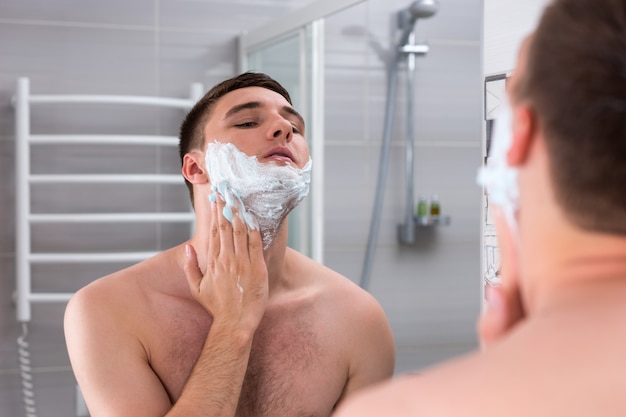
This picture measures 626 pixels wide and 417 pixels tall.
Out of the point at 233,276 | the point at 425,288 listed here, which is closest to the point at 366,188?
the point at 425,288

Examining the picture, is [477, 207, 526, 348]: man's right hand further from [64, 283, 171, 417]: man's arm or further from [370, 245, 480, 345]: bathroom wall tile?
[370, 245, 480, 345]: bathroom wall tile

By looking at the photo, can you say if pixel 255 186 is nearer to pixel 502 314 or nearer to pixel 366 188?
pixel 502 314

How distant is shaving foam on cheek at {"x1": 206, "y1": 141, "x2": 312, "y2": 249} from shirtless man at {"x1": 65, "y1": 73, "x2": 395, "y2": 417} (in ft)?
0.04

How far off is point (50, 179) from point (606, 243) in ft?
6.02

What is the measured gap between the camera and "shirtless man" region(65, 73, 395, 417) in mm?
1174

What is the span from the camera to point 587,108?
426mm

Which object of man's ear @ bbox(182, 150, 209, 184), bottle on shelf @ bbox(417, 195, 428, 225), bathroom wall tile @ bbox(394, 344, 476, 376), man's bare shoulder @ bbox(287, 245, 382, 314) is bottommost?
bathroom wall tile @ bbox(394, 344, 476, 376)

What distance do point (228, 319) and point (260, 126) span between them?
334 millimetres

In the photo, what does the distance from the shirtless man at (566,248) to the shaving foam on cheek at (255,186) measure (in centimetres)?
80

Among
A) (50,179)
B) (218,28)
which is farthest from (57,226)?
(218,28)

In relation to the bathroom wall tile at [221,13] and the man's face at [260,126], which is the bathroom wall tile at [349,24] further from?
the man's face at [260,126]

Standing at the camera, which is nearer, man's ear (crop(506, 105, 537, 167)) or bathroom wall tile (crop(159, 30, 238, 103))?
man's ear (crop(506, 105, 537, 167))

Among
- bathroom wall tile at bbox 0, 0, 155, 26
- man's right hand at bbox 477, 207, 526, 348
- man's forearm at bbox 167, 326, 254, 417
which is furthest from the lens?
bathroom wall tile at bbox 0, 0, 155, 26

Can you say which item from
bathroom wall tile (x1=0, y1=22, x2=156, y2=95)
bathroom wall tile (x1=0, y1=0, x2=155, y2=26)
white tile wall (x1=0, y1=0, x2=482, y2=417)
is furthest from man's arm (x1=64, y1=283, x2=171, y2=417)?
bathroom wall tile (x1=0, y1=0, x2=155, y2=26)
